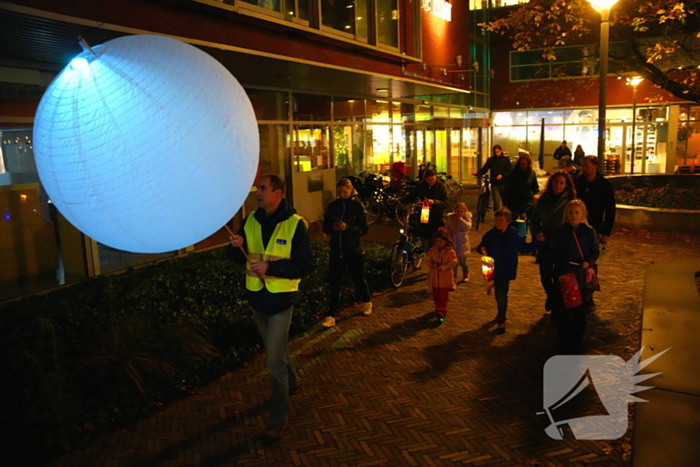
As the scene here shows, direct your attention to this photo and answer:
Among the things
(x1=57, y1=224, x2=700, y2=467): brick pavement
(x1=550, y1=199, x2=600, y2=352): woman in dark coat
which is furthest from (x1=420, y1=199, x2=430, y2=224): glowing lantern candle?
(x1=550, y1=199, x2=600, y2=352): woman in dark coat

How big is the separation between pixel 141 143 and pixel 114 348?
10.5ft

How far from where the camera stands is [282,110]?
41.3 ft

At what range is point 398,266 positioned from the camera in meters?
8.48

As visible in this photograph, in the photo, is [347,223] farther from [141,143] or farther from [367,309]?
[141,143]

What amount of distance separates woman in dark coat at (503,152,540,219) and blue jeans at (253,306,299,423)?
646 centimetres

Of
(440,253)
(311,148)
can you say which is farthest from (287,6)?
(440,253)

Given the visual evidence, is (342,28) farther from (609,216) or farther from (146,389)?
Result: (146,389)

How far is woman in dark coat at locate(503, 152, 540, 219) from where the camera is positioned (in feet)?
31.8

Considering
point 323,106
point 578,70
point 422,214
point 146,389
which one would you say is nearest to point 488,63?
point 578,70

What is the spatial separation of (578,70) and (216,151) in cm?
3064

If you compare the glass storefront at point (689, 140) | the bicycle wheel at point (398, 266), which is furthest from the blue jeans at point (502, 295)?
the glass storefront at point (689, 140)

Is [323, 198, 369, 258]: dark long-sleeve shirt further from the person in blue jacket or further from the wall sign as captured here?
the wall sign

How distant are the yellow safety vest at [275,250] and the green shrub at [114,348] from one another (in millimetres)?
1551

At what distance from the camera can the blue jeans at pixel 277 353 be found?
13.8ft
